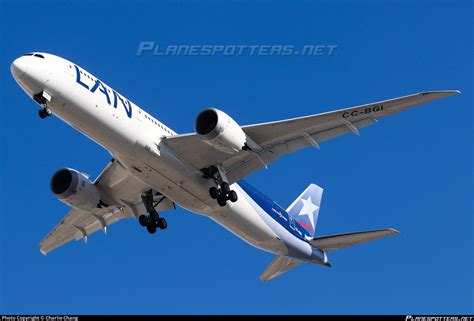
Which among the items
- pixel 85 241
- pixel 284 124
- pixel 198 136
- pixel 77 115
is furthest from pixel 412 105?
pixel 85 241

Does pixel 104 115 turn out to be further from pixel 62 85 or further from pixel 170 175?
pixel 170 175

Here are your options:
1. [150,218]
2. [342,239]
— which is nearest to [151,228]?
[150,218]

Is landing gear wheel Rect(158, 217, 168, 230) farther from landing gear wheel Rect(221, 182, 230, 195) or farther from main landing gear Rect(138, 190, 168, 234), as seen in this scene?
landing gear wheel Rect(221, 182, 230, 195)

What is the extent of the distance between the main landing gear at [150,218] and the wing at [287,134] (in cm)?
344

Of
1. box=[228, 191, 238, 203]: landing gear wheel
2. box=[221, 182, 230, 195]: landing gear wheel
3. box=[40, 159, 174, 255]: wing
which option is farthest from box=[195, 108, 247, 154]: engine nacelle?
box=[40, 159, 174, 255]: wing

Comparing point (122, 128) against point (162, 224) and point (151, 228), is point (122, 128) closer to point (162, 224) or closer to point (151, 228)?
point (162, 224)

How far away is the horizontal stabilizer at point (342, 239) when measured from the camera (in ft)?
102

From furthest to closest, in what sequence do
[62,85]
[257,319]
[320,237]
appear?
[320,237] → [62,85] → [257,319]

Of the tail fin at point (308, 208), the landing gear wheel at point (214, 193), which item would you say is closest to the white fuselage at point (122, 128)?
the landing gear wheel at point (214, 193)

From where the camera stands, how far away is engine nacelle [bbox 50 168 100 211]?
30.3 metres

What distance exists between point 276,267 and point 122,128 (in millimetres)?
12353

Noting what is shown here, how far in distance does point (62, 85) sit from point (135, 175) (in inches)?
175

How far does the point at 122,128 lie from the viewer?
26031 mm

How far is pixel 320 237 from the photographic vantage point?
111 feet
